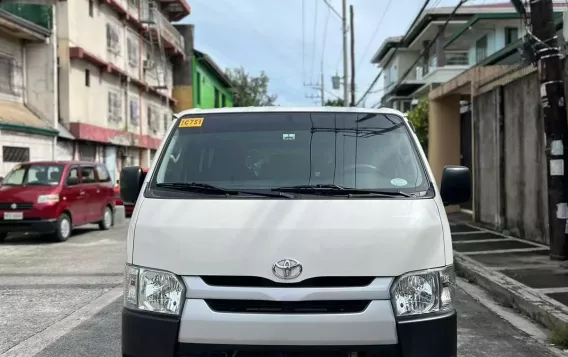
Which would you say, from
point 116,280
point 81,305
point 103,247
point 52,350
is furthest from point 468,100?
point 52,350

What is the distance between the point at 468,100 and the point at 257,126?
15.6 metres

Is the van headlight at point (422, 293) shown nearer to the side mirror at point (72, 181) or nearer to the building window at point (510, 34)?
the side mirror at point (72, 181)

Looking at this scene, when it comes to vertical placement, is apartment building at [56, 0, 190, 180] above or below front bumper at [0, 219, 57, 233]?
above

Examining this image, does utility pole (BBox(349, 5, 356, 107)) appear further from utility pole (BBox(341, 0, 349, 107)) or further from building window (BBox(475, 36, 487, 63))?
building window (BBox(475, 36, 487, 63))

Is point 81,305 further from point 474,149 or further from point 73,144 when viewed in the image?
point 73,144

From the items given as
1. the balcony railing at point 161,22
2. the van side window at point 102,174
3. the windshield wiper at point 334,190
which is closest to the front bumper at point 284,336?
the windshield wiper at point 334,190

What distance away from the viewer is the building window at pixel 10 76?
63.6 feet

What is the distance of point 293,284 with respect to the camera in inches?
119

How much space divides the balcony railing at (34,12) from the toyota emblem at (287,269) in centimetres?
2045

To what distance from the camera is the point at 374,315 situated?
2990 mm

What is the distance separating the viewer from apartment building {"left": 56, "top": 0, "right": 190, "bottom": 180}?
2186 centimetres

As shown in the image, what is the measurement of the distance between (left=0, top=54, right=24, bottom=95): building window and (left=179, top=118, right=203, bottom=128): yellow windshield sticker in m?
17.6

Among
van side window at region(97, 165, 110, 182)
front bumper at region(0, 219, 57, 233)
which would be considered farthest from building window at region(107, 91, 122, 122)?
front bumper at region(0, 219, 57, 233)

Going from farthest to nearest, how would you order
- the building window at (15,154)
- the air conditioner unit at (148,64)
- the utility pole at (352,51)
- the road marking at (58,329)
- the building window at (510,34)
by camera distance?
the utility pole at (352,51)
the building window at (510,34)
the air conditioner unit at (148,64)
the building window at (15,154)
the road marking at (58,329)
